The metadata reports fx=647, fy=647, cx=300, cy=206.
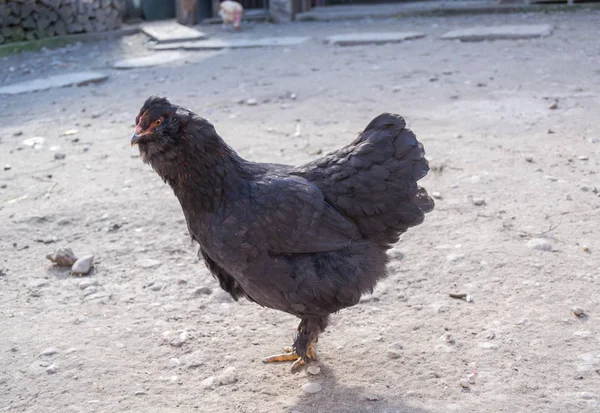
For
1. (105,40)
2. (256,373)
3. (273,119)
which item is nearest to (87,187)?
(273,119)

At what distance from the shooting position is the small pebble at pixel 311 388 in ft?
9.80

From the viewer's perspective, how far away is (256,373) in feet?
10.4

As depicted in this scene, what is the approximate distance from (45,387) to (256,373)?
0.98 m

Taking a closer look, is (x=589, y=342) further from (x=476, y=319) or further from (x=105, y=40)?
(x=105, y=40)

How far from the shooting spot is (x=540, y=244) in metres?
3.94

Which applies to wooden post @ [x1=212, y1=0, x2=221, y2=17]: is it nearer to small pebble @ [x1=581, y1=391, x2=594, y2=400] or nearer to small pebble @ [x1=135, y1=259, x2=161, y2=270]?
small pebble @ [x1=135, y1=259, x2=161, y2=270]

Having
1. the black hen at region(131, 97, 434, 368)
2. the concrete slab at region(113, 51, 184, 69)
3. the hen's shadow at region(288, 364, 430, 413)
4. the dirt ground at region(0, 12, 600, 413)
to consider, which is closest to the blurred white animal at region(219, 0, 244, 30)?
the concrete slab at region(113, 51, 184, 69)

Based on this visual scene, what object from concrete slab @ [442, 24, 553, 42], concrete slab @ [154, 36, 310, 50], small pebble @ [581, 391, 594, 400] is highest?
concrete slab @ [442, 24, 553, 42]

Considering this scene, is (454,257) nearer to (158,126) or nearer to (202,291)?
(202,291)

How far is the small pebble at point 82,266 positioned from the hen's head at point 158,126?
1.44 m

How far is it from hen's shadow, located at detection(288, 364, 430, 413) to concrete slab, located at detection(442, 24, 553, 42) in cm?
796

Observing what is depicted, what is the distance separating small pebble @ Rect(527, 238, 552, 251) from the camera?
3.91 meters

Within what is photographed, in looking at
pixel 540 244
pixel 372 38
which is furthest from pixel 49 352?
pixel 372 38

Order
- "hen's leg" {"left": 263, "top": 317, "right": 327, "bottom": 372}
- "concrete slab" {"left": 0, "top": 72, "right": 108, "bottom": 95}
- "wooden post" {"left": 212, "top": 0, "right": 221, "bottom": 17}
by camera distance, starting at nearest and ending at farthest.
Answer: "hen's leg" {"left": 263, "top": 317, "right": 327, "bottom": 372}, "concrete slab" {"left": 0, "top": 72, "right": 108, "bottom": 95}, "wooden post" {"left": 212, "top": 0, "right": 221, "bottom": 17}
